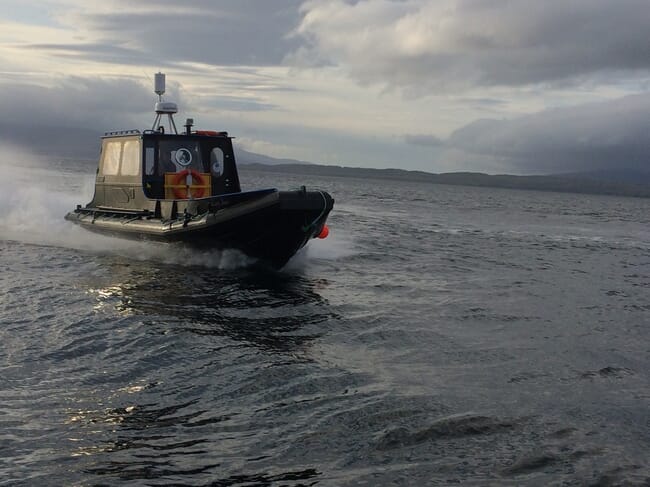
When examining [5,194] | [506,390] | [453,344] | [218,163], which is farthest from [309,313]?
[5,194]

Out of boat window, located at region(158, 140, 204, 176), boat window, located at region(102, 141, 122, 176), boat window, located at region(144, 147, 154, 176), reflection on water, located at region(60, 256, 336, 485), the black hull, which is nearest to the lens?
reflection on water, located at region(60, 256, 336, 485)

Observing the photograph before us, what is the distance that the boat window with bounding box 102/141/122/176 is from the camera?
18.3 metres

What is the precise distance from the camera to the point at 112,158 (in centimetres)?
1861

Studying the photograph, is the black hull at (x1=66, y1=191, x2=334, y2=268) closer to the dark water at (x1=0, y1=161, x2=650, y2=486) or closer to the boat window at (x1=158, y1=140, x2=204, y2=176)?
the dark water at (x1=0, y1=161, x2=650, y2=486)

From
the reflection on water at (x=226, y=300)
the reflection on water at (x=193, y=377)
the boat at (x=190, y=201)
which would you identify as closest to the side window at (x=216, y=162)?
the boat at (x=190, y=201)

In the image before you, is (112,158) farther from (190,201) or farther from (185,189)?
(190,201)

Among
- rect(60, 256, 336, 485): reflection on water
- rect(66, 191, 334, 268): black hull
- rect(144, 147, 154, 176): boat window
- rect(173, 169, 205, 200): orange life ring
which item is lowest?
rect(60, 256, 336, 485): reflection on water

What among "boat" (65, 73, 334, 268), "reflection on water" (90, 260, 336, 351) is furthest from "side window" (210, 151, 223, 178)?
"reflection on water" (90, 260, 336, 351)

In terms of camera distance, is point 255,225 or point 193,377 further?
point 255,225

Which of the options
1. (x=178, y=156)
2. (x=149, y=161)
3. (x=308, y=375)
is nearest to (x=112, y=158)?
(x=149, y=161)

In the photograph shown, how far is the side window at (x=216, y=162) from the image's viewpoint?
17656 mm

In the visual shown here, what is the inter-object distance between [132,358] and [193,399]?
1.80 meters

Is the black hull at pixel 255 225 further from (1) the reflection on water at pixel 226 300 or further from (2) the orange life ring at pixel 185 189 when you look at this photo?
(2) the orange life ring at pixel 185 189

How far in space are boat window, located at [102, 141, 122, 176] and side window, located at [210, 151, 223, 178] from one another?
8.71 ft
